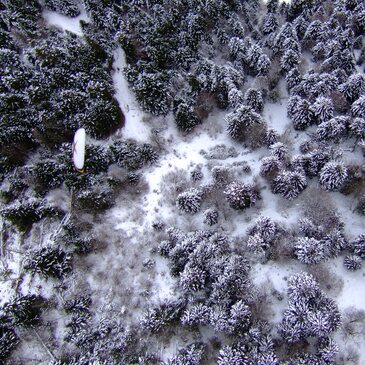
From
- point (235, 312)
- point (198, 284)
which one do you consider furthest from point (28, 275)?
point (235, 312)

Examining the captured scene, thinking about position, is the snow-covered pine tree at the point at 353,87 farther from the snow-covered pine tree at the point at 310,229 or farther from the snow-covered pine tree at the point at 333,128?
the snow-covered pine tree at the point at 310,229

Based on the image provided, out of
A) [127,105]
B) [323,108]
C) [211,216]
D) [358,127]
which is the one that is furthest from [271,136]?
[127,105]

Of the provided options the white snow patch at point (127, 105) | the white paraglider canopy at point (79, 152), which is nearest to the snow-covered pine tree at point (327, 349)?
the white snow patch at point (127, 105)

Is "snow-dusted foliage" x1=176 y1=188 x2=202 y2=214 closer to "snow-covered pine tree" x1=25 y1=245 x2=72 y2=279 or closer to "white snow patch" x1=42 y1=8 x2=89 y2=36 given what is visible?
"snow-covered pine tree" x1=25 y1=245 x2=72 y2=279

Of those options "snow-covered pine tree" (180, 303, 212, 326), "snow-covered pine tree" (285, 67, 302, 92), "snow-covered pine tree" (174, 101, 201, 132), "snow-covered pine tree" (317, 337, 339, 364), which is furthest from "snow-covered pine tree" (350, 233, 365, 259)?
"snow-covered pine tree" (174, 101, 201, 132)

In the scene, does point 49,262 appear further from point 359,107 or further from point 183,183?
point 359,107

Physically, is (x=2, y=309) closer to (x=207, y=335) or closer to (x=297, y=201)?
(x=207, y=335)
